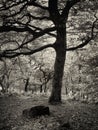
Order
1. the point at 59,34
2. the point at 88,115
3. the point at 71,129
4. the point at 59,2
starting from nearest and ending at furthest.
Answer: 1. the point at 71,129
2. the point at 88,115
3. the point at 59,34
4. the point at 59,2

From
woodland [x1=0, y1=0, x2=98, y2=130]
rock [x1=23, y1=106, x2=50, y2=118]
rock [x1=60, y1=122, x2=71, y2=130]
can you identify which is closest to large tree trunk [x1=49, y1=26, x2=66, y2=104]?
woodland [x1=0, y1=0, x2=98, y2=130]

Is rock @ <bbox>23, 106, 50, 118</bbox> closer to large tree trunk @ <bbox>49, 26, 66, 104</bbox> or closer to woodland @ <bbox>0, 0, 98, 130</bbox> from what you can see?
woodland @ <bbox>0, 0, 98, 130</bbox>

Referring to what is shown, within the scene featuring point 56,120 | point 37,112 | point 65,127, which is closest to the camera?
point 65,127

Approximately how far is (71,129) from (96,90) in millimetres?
3593

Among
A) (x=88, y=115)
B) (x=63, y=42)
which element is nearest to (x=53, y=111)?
(x=88, y=115)

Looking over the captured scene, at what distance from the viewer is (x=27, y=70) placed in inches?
1362

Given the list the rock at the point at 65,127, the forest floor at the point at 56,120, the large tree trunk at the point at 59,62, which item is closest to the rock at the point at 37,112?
the forest floor at the point at 56,120

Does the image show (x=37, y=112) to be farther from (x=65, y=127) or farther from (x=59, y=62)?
(x=59, y=62)

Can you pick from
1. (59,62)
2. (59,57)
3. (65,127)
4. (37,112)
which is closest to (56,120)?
(37,112)

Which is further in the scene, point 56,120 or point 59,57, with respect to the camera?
point 59,57

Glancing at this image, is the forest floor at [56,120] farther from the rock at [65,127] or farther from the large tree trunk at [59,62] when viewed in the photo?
the large tree trunk at [59,62]

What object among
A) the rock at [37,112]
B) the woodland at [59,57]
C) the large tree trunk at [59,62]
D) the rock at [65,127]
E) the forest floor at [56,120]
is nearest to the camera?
the rock at [65,127]

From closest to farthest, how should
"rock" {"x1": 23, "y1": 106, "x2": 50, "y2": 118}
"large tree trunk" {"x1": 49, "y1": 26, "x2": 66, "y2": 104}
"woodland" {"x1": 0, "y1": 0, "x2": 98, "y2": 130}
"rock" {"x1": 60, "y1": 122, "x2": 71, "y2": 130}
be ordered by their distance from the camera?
"rock" {"x1": 60, "y1": 122, "x2": 71, "y2": 130}
"woodland" {"x1": 0, "y1": 0, "x2": 98, "y2": 130}
"rock" {"x1": 23, "y1": 106, "x2": 50, "y2": 118}
"large tree trunk" {"x1": 49, "y1": 26, "x2": 66, "y2": 104}

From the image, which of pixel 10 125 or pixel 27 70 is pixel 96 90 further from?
pixel 27 70
